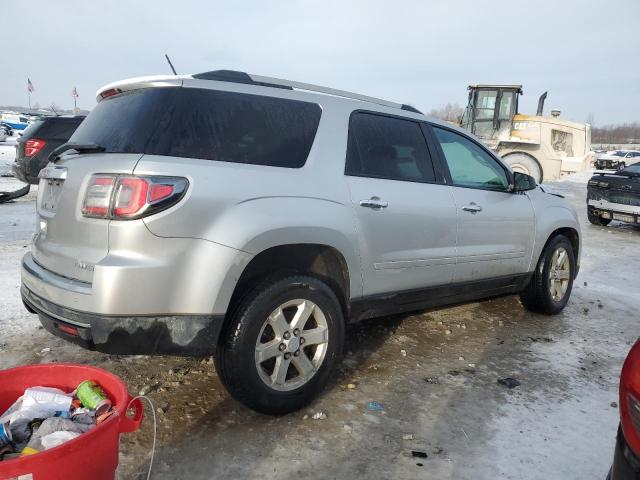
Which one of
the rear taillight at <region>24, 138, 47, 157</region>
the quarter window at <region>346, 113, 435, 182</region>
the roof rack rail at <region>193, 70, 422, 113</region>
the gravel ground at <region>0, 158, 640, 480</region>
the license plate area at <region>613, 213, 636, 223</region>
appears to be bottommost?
the gravel ground at <region>0, 158, 640, 480</region>

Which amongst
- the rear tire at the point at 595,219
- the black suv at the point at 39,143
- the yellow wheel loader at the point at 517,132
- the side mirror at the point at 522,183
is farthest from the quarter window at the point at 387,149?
the yellow wheel loader at the point at 517,132

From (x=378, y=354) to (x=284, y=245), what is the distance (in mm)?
1497

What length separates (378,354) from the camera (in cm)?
376

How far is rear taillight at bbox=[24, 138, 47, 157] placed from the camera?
8.75m

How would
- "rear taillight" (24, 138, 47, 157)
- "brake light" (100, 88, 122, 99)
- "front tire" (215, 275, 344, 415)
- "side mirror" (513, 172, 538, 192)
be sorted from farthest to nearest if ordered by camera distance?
"rear taillight" (24, 138, 47, 157) < "side mirror" (513, 172, 538, 192) < "brake light" (100, 88, 122, 99) < "front tire" (215, 275, 344, 415)

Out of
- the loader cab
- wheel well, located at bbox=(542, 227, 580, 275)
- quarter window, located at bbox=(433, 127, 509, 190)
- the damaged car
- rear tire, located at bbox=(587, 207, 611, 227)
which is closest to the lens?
quarter window, located at bbox=(433, 127, 509, 190)

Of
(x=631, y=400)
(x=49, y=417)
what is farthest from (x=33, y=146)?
(x=631, y=400)

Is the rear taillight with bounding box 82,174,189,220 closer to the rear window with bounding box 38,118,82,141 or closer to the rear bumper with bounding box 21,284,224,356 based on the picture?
the rear bumper with bounding box 21,284,224,356

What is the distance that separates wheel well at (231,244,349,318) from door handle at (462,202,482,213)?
49.1 inches

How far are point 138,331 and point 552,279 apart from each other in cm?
399

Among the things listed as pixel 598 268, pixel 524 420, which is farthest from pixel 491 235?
pixel 598 268

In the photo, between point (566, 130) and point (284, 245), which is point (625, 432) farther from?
point (566, 130)

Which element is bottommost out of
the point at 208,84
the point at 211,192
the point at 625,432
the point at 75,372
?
the point at 75,372

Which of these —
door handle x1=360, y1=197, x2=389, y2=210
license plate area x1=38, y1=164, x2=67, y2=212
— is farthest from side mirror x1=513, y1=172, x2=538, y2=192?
license plate area x1=38, y1=164, x2=67, y2=212
